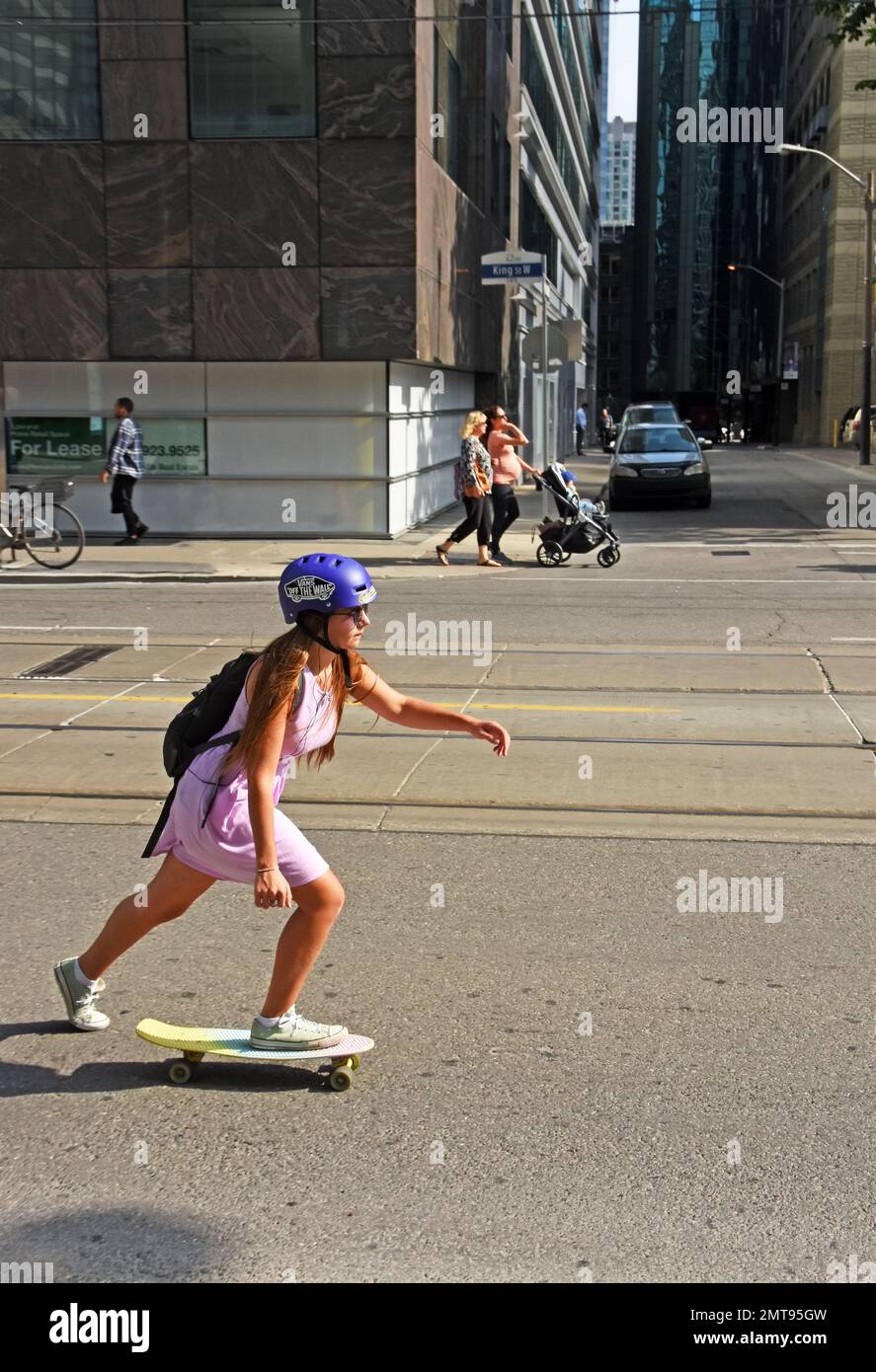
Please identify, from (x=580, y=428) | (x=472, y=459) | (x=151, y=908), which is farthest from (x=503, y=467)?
(x=580, y=428)

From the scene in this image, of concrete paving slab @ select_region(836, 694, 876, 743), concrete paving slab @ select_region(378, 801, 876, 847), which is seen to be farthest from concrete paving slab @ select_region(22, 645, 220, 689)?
concrete paving slab @ select_region(836, 694, 876, 743)

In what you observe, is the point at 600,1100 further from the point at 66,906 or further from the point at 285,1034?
the point at 66,906

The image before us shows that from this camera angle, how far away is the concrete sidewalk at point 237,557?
17.1 metres

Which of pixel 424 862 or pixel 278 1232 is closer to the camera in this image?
pixel 278 1232

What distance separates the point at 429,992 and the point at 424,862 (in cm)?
154

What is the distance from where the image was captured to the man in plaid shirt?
63.4ft

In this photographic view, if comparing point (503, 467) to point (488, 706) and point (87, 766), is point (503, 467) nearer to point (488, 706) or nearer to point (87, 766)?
point (488, 706)

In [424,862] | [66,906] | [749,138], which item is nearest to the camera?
[66,906]

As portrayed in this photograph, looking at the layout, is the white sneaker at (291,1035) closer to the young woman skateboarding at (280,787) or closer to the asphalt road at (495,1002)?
the young woman skateboarding at (280,787)

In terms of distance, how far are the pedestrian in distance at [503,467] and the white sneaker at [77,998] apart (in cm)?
1364

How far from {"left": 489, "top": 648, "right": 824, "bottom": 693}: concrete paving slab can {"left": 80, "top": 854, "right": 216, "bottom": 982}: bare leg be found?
633 centimetres

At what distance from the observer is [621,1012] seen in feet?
16.6

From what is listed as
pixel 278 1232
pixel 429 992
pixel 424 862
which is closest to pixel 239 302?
pixel 424 862

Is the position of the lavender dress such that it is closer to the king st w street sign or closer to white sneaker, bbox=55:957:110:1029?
white sneaker, bbox=55:957:110:1029
